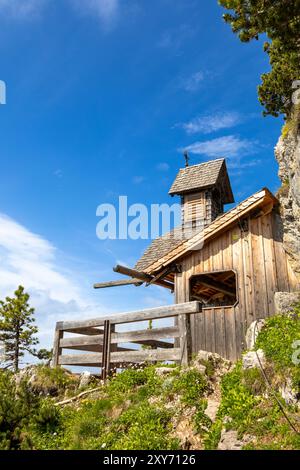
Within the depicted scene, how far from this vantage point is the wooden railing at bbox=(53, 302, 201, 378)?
466 inches

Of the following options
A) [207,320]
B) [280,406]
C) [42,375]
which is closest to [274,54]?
[207,320]

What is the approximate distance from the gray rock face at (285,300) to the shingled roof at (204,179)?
12.3 meters

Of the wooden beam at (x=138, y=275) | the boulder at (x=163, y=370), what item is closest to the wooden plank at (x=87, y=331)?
the wooden beam at (x=138, y=275)

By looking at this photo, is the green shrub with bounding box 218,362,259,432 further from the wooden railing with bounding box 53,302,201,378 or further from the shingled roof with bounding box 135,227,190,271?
the shingled roof with bounding box 135,227,190,271

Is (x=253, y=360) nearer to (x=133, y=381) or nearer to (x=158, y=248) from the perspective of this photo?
(x=133, y=381)

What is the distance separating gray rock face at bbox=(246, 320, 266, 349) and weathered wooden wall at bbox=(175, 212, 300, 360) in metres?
1.00

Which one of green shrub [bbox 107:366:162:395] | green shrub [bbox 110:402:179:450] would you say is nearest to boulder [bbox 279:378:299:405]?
green shrub [bbox 110:402:179:450]

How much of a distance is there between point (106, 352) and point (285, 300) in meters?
5.65

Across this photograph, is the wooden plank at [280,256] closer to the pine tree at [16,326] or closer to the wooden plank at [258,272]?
the wooden plank at [258,272]

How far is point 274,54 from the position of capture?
50.3 feet

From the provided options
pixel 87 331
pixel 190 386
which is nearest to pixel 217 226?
pixel 87 331

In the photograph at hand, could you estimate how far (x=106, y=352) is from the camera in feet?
42.5

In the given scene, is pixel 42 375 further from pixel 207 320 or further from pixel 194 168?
pixel 194 168

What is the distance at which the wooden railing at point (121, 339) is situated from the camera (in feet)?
38.8
